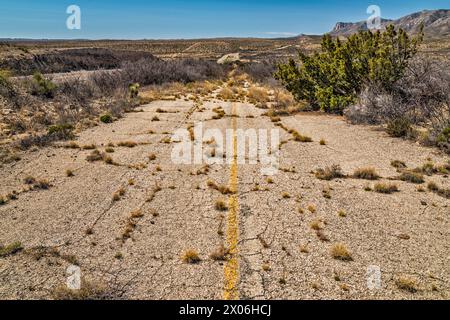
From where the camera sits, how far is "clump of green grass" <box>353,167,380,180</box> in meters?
8.72

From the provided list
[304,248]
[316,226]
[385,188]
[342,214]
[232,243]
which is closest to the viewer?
[304,248]

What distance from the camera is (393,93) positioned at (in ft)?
49.3

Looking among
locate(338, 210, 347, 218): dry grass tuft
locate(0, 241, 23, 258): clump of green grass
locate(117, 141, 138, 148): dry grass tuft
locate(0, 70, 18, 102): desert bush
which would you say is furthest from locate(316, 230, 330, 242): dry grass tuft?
locate(0, 70, 18, 102): desert bush

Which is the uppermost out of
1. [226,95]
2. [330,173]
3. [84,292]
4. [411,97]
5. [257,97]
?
[226,95]

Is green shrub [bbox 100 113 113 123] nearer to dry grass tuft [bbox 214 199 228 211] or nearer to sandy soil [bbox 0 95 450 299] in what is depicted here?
sandy soil [bbox 0 95 450 299]

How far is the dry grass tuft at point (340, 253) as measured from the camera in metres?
5.39

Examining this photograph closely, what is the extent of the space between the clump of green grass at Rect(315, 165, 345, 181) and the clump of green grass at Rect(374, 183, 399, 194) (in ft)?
3.60

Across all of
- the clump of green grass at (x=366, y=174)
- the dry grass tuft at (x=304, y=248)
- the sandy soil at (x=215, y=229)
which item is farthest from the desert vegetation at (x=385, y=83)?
the dry grass tuft at (x=304, y=248)

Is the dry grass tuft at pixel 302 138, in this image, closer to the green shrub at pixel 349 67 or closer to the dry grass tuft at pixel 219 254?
the green shrub at pixel 349 67

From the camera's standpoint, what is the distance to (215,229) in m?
6.38

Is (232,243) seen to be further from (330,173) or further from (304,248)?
(330,173)

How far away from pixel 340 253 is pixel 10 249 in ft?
16.4

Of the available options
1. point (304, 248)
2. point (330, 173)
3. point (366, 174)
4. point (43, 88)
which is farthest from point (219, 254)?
point (43, 88)
